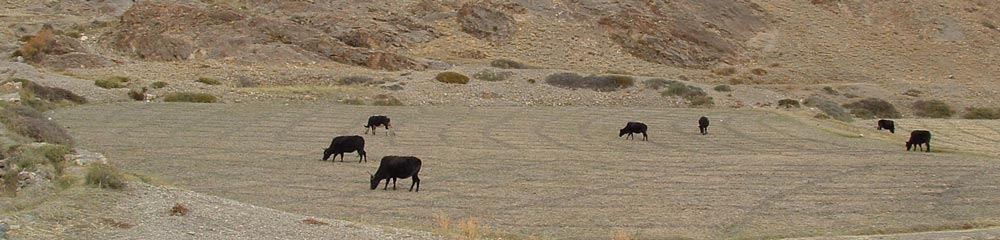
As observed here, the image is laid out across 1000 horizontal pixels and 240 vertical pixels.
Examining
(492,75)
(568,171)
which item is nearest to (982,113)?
(492,75)

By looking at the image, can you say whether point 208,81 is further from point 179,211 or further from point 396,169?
point 179,211

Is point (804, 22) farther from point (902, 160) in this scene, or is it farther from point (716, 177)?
point (716, 177)

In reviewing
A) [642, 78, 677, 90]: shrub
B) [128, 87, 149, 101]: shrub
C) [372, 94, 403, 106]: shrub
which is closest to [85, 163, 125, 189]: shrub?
[128, 87, 149, 101]: shrub

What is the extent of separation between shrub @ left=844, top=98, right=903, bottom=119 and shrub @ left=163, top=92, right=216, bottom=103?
28344mm

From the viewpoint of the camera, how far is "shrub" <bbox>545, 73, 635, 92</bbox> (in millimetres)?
46281

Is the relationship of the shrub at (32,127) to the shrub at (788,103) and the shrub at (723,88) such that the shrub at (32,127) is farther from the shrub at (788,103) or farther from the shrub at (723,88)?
the shrub at (723,88)

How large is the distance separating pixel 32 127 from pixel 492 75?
26.9m

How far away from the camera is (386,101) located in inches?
1588

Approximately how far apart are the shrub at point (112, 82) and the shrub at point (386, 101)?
9.88 metres

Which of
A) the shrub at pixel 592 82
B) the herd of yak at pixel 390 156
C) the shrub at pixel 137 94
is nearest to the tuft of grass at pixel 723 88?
the shrub at pixel 592 82

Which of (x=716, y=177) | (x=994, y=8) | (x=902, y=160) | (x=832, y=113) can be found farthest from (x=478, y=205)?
(x=994, y=8)

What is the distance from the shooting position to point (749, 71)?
56.9m

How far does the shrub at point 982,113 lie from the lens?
47.7 m

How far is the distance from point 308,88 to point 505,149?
16.9m
